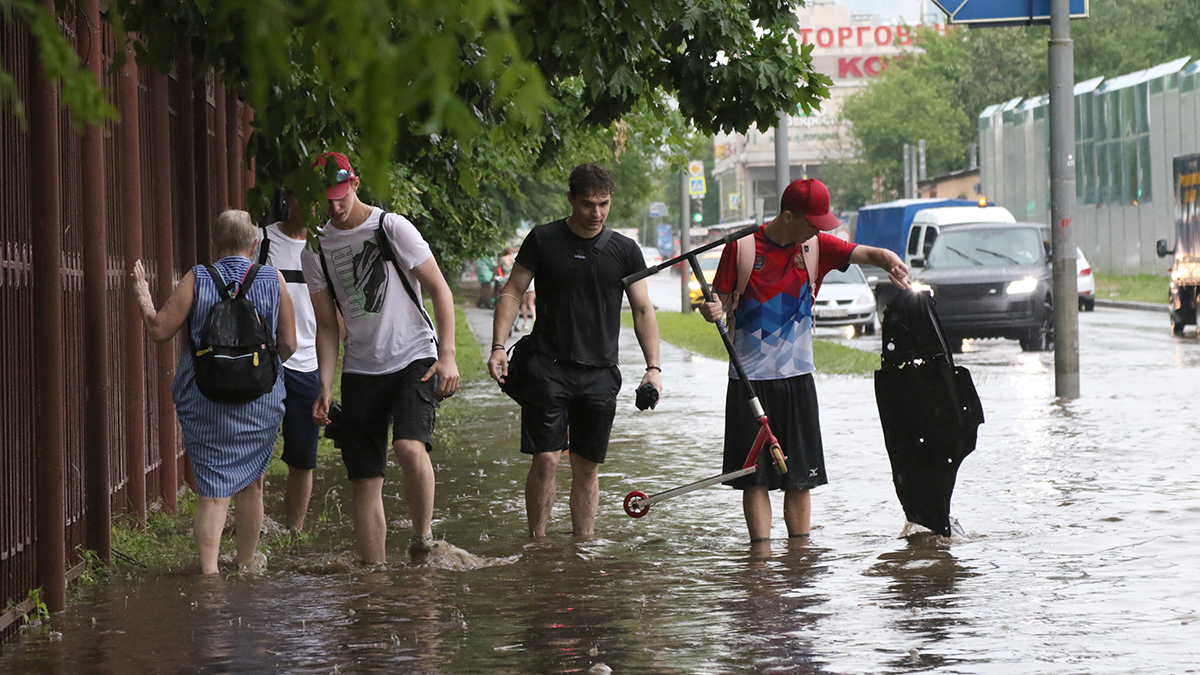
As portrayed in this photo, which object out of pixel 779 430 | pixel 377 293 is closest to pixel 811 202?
pixel 779 430

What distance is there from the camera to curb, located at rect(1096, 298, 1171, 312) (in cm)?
3719

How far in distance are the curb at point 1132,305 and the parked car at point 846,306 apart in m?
8.68

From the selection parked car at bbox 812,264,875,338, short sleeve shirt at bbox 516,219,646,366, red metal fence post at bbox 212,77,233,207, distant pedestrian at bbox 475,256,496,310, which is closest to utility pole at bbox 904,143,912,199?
distant pedestrian at bbox 475,256,496,310

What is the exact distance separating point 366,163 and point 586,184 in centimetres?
536

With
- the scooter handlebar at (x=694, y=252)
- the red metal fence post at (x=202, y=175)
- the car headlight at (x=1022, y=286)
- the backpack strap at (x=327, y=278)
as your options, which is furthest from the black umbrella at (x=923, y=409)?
the car headlight at (x=1022, y=286)

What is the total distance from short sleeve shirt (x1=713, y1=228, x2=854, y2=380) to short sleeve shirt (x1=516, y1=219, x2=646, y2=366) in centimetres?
A: 52

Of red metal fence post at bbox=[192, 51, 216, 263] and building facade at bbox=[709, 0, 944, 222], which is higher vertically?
building facade at bbox=[709, 0, 944, 222]

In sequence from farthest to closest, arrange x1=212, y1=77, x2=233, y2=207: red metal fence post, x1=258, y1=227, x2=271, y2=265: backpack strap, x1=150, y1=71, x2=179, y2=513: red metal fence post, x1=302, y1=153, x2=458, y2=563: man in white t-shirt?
x1=212, y1=77, x2=233, y2=207: red metal fence post → x1=150, y1=71, x2=179, y2=513: red metal fence post → x1=258, y1=227, x2=271, y2=265: backpack strap → x1=302, y1=153, x2=458, y2=563: man in white t-shirt

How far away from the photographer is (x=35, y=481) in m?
6.28

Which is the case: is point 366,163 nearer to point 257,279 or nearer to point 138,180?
point 257,279

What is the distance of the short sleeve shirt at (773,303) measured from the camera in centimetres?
738

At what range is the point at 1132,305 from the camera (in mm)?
39000

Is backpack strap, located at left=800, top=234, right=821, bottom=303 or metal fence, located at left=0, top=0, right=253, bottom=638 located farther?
backpack strap, located at left=800, top=234, right=821, bottom=303

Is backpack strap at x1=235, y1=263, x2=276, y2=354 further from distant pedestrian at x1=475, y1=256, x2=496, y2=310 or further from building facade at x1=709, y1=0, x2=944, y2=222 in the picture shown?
building facade at x1=709, y1=0, x2=944, y2=222
